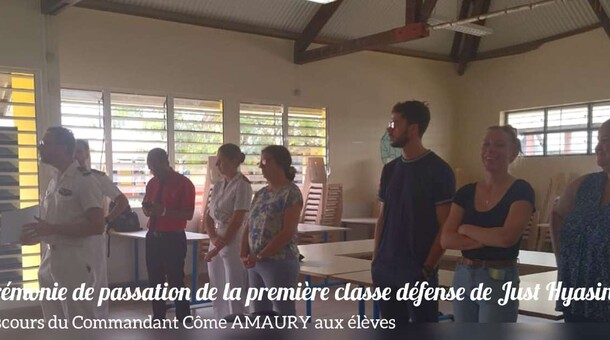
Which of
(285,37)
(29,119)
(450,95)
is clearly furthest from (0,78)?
(450,95)

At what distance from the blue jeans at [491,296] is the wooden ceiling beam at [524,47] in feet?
24.3

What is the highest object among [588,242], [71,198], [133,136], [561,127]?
[561,127]

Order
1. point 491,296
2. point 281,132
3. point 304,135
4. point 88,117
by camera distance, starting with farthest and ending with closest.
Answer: point 304,135 < point 281,132 < point 88,117 < point 491,296

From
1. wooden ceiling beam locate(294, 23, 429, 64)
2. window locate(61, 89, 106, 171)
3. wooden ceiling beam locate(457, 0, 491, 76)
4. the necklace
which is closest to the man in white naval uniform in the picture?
the necklace

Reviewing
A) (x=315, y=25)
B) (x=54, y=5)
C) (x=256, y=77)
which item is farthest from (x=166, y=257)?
(x=315, y=25)

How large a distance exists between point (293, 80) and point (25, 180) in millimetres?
4347

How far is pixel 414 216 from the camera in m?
2.42

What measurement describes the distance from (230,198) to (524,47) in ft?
23.8

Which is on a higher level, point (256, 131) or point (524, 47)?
point (524, 47)

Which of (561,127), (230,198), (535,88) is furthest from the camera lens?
(535,88)

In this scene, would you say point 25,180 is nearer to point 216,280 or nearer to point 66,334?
point 216,280

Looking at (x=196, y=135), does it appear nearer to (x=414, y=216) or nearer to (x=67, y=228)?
(x=67, y=228)

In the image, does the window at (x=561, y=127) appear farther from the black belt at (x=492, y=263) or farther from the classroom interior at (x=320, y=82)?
the black belt at (x=492, y=263)

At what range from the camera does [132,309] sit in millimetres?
5633
